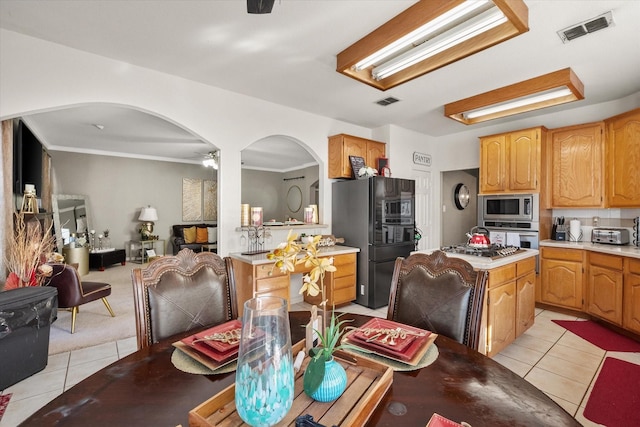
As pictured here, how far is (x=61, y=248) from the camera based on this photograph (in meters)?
5.40

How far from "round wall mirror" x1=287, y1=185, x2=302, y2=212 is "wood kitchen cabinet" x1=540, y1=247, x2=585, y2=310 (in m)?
6.39

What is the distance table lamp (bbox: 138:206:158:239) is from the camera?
6781 mm

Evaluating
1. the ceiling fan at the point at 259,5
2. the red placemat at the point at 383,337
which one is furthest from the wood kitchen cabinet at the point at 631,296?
the ceiling fan at the point at 259,5

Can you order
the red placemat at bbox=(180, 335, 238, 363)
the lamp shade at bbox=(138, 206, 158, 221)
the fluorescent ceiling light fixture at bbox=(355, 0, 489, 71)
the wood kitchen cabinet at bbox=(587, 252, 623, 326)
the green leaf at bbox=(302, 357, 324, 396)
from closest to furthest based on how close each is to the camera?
1. the green leaf at bbox=(302, 357, 324, 396)
2. the red placemat at bbox=(180, 335, 238, 363)
3. the fluorescent ceiling light fixture at bbox=(355, 0, 489, 71)
4. the wood kitchen cabinet at bbox=(587, 252, 623, 326)
5. the lamp shade at bbox=(138, 206, 158, 221)

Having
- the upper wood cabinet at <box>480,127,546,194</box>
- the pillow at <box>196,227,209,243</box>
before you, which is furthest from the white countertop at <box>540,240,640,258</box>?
the pillow at <box>196,227,209,243</box>

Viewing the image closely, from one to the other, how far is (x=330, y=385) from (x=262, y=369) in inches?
8.7

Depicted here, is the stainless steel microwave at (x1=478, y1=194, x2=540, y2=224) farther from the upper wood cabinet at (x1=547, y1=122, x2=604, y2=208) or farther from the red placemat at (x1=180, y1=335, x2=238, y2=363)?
the red placemat at (x1=180, y1=335, x2=238, y2=363)

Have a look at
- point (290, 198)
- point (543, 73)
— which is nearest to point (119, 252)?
point (290, 198)

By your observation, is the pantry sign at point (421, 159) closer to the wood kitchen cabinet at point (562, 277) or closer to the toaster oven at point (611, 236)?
the wood kitchen cabinet at point (562, 277)

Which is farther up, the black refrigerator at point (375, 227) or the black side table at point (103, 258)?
the black refrigerator at point (375, 227)

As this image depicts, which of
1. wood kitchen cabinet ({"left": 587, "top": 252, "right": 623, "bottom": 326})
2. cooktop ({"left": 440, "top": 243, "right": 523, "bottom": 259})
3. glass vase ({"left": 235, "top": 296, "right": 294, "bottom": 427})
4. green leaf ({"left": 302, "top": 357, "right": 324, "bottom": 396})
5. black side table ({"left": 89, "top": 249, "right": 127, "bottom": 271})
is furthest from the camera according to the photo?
black side table ({"left": 89, "top": 249, "right": 127, "bottom": 271})

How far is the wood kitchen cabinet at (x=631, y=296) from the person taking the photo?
9.26 ft

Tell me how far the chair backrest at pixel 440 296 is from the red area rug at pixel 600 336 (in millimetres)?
2628

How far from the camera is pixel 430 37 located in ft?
7.13
